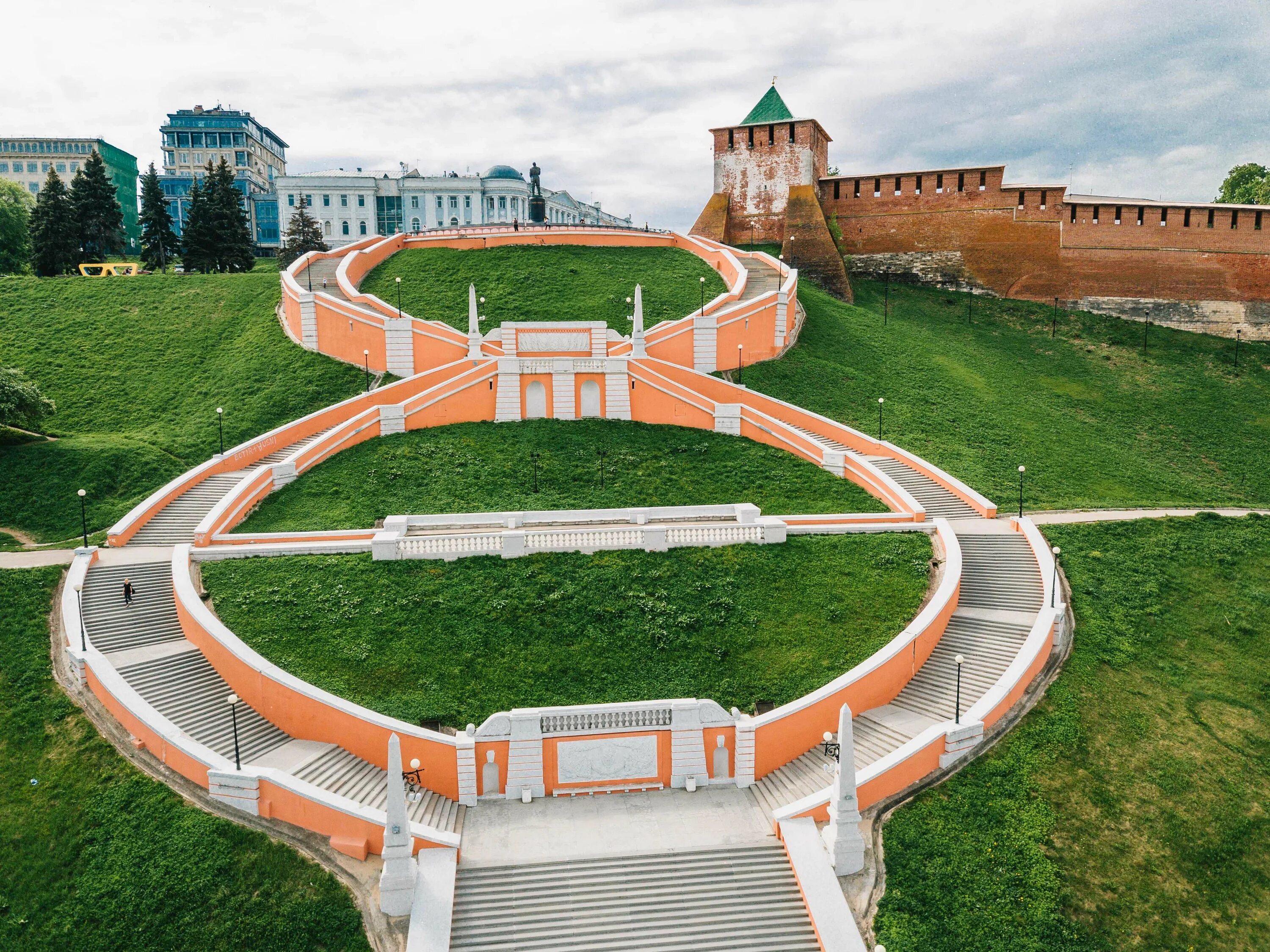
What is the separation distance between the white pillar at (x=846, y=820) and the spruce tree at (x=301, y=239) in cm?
4673

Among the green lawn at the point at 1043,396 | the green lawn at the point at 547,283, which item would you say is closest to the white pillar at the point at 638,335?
the green lawn at the point at 547,283

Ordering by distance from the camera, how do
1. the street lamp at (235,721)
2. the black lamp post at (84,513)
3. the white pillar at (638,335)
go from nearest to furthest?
the street lamp at (235,721)
the black lamp post at (84,513)
the white pillar at (638,335)

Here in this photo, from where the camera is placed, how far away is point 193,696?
16891mm

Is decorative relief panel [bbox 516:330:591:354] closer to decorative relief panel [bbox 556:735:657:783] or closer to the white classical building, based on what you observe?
decorative relief panel [bbox 556:735:657:783]

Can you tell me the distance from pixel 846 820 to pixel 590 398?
57.3 feet

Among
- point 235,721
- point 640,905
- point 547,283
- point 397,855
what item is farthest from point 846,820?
point 547,283

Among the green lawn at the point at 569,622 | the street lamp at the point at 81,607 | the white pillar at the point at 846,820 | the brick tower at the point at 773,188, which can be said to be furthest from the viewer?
the brick tower at the point at 773,188

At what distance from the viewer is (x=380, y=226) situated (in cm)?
6812

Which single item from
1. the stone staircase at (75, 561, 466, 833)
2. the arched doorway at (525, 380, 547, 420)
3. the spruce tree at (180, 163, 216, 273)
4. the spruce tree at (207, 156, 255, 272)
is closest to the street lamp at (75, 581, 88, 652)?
the stone staircase at (75, 561, 466, 833)

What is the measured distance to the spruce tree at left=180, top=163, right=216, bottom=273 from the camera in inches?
1854

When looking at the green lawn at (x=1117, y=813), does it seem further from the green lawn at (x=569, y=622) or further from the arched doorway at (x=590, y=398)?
the arched doorway at (x=590, y=398)

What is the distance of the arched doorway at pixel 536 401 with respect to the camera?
1119 inches

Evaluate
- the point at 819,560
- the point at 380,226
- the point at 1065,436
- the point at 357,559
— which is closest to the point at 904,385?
the point at 1065,436

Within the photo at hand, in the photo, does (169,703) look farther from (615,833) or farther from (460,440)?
(460,440)
